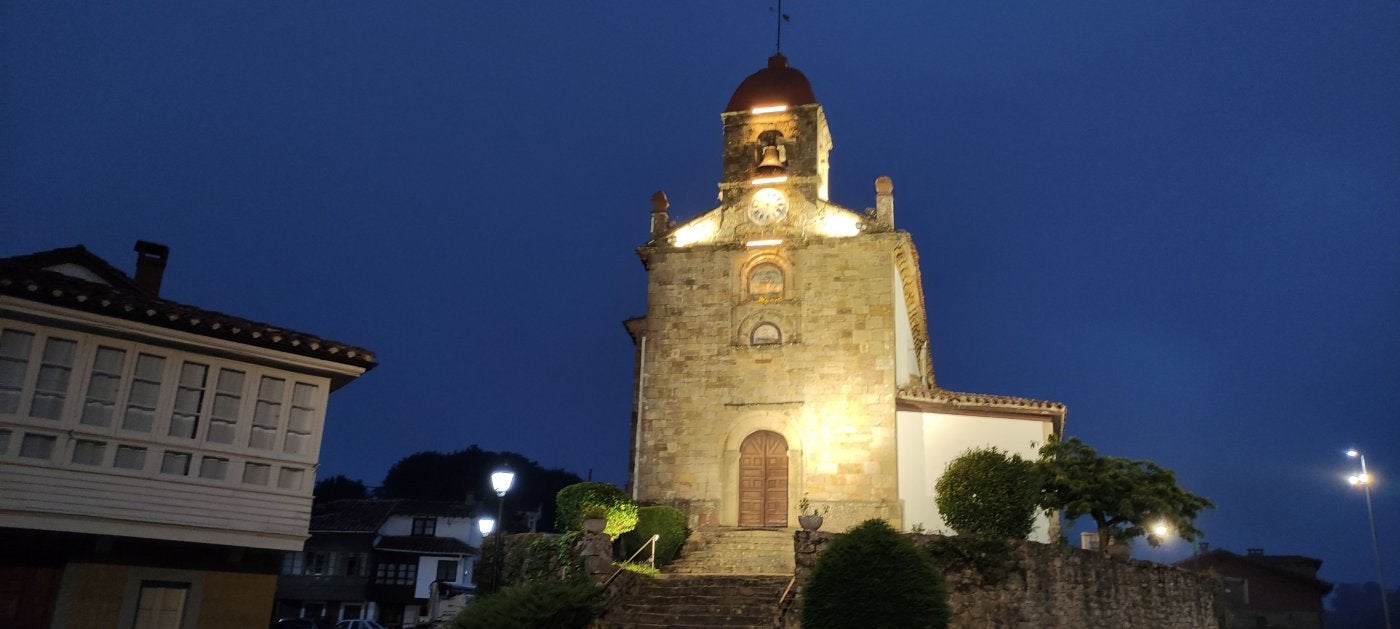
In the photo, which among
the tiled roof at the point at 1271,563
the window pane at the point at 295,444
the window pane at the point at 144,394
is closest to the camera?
the window pane at the point at 144,394

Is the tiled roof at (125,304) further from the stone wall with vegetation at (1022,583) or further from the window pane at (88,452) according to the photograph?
the stone wall with vegetation at (1022,583)

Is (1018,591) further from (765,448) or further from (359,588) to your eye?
(359,588)

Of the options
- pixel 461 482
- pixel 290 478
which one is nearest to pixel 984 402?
pixel 290 478

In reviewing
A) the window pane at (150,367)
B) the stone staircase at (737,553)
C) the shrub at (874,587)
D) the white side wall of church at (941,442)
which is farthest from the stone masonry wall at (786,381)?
the window pane at (150,367)

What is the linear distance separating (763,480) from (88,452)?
14.1 m

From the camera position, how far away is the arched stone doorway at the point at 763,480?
23578 millimetres

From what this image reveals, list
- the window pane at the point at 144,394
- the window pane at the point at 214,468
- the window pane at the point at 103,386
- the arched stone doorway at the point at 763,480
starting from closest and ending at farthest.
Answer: the window pane at the point at 103,386 < the window pane at the point at 144,394 < the window pane at the point at 214,468 < the arched stone doorway at the point at 763,480

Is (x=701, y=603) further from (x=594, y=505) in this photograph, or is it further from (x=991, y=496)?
(x=991, y=496)

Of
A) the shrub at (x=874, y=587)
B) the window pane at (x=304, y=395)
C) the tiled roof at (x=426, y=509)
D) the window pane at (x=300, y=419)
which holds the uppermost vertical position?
the tiled roof at (x=426, y=509)

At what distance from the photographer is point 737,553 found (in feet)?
73.2

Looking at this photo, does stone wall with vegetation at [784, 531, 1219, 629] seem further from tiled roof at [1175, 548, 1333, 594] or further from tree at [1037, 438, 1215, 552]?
tiled roof at [1175, 548, 1333, 594]

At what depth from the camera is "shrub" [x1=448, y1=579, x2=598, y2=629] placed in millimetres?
15172

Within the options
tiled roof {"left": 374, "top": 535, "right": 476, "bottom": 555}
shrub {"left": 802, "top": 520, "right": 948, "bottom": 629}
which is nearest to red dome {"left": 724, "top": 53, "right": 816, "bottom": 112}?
shrub {"left": 802, "top": 520, "right": 948, "bottom": 629}

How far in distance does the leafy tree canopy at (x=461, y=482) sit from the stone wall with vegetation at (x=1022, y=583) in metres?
54.5
